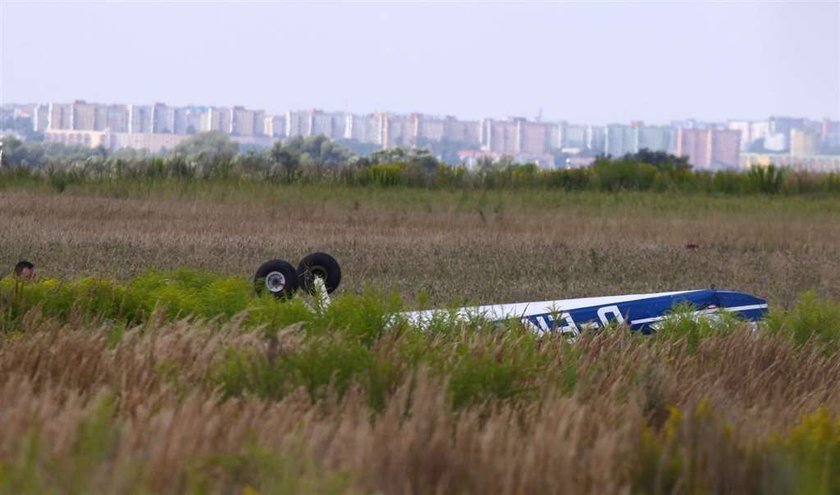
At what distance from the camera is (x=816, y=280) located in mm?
17266

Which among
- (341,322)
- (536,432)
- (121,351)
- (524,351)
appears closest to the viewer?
(536,432)

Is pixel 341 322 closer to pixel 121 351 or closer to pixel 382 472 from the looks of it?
pixel 121 351

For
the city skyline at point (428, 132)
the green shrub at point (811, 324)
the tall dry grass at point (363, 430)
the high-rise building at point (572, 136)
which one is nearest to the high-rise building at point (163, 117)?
the city skyline at point (428, 132)

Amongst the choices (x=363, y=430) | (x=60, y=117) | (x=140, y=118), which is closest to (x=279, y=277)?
(x=363, y=430)

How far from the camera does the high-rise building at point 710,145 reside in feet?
472

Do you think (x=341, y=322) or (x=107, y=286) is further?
(x=107, y=286)

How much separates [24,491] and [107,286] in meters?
4.96

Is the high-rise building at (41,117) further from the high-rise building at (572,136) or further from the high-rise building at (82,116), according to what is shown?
the high-rise building at (572,136)

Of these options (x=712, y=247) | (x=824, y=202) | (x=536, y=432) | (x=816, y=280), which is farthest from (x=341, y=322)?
(x=824, y=202)

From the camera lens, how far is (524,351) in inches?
306

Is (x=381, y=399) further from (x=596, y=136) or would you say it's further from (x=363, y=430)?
(x=596, y=136)

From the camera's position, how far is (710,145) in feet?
476

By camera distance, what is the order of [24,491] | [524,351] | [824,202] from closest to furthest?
[24,491] < [524,351] < [824,202]

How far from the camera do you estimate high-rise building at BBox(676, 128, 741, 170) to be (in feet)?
472
